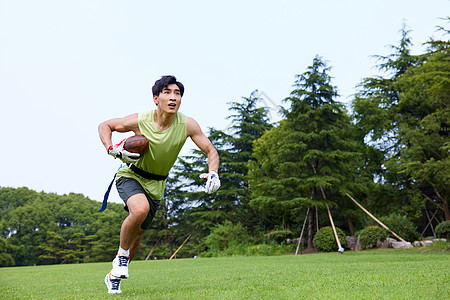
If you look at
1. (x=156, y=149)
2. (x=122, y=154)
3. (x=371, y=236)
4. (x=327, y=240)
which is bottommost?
(x=327, y=240)

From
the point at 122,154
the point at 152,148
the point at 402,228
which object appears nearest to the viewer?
the point at 122,154

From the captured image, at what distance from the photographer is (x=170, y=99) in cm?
468

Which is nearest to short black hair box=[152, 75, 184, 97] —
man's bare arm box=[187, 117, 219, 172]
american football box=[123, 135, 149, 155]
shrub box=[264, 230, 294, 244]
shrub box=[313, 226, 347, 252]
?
man's bare arm box=[187, 117, 219, 172]

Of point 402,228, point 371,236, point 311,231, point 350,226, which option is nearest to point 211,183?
point 371,236

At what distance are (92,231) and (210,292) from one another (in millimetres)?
54458

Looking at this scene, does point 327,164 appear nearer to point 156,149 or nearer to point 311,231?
point 311,231

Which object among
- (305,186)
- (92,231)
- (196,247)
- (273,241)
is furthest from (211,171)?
(92,231)

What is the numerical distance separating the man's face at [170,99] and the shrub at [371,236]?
15.6m

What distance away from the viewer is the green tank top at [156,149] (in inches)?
185

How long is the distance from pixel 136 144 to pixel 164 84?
831 mm

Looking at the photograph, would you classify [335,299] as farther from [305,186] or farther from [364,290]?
[305,186]

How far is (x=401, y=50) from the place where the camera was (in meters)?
29.0

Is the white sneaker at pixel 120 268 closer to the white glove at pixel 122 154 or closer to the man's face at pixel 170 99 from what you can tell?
the white glove at pixel 122 154

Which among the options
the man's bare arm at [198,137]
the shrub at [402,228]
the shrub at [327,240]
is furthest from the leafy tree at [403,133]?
the man's bare arm at [198,137]
